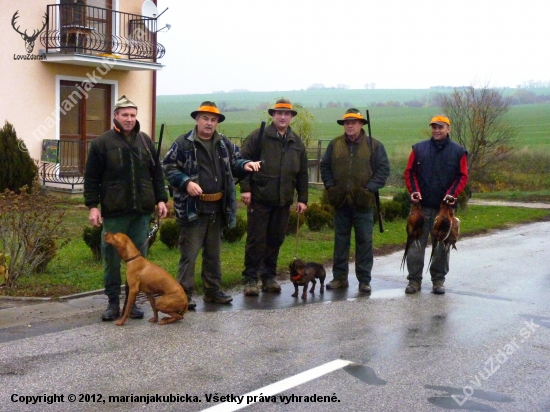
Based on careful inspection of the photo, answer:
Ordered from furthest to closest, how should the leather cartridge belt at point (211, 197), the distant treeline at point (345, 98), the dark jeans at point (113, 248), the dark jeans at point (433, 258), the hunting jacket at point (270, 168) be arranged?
the distant treeline at point (345, 98) < the dark jeans at point (433, 258) < the hunting jacket at point (270, 168) < the leather cartridge belt at point (211, 197) < the dark jeans at point (113, 248)

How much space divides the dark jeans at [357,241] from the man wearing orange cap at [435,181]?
51 cm

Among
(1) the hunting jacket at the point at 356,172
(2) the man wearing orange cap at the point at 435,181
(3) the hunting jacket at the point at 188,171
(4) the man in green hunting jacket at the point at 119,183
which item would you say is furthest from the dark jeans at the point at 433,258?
(4) the man in green hunting jacket at the point at 119,183

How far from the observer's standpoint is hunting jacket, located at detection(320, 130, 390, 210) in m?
8.98

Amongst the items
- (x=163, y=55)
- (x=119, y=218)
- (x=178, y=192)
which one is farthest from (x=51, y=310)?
(x=163, y=55)

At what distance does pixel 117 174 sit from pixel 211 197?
3.68ft

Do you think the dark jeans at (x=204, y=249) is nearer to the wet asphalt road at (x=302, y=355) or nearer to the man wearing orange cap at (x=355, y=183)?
the wet asphalt road at (x=302, y=355)

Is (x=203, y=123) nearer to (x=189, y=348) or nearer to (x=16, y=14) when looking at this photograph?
(x=189, y=348)

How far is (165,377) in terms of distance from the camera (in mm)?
5633

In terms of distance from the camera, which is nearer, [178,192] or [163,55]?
[178,192]

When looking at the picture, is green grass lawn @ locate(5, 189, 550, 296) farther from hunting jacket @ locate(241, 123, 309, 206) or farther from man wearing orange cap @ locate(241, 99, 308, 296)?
hunting jacket @ locate(241, 123, 309, 206)

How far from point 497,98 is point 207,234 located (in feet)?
48.9

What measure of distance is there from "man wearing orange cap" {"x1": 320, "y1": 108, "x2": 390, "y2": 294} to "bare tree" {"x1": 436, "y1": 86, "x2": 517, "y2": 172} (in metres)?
12.2

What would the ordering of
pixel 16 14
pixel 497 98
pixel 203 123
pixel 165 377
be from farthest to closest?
1. pixel 497 98
2. pixel 16 14
3. pixel 203 123
4. pixel 165 377

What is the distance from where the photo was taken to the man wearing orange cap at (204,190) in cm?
775
